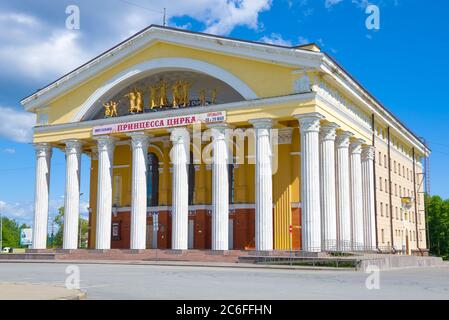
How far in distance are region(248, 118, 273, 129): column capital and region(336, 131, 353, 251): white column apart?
20.0 feet

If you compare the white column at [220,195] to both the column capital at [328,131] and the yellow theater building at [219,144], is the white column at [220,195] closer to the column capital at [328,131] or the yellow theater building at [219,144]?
the yellow theater building at [219,144]

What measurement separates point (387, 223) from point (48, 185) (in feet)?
88.8

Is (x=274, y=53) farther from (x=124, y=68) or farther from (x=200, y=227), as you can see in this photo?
(x=200, y=227)

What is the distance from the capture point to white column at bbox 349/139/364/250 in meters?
39.9

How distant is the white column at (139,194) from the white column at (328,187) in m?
11.7

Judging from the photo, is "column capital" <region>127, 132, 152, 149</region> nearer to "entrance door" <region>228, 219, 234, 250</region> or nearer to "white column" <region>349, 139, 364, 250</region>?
"entrance door" <region>228, 219, 234, 250</region>

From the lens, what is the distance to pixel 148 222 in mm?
44000

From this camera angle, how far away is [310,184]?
32.3 m

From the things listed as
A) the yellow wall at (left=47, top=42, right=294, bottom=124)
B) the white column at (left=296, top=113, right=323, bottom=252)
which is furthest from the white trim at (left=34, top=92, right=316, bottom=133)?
the white column at (left=296, top=113, right=323, bottom=252)

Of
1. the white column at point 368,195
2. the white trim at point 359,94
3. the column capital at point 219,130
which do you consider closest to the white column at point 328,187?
the white trim at point 359,94

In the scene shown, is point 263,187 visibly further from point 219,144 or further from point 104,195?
point 104,195

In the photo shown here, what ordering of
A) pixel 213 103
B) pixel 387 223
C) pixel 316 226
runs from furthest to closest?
pixel 387 223
pixel 213 103
pixel 316 226

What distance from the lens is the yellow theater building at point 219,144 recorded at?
33438 millimetres

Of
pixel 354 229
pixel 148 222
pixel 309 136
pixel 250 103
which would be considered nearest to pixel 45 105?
pixel 148 222
